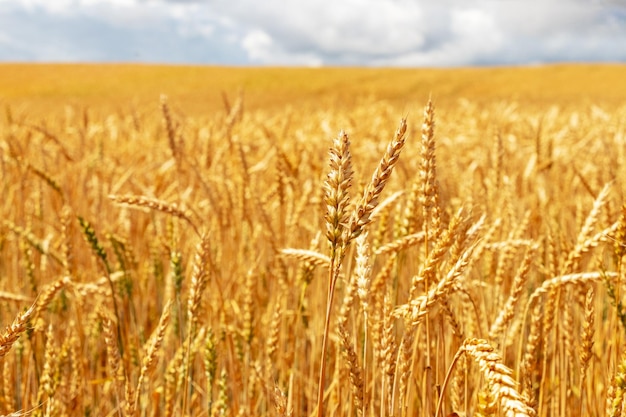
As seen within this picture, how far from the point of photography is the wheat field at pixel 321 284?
3.12 feet

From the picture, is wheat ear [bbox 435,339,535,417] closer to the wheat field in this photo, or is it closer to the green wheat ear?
the wheat field

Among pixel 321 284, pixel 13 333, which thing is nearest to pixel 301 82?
pixel 321 284

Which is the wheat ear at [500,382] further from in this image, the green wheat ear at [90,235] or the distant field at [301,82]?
the distant field at [301,82]

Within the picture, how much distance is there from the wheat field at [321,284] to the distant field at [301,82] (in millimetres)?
25688

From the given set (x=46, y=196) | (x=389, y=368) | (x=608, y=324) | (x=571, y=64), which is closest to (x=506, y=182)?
(x=608, y=324)

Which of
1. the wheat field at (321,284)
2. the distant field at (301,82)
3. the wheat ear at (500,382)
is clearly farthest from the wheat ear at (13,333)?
the distant field at (301,82)

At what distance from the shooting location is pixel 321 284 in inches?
80.9

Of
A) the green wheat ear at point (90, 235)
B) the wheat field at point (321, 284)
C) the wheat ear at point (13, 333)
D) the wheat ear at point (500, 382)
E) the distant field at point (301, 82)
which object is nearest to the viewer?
the wheat ear at point (500, 382)

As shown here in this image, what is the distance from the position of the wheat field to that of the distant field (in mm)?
25688

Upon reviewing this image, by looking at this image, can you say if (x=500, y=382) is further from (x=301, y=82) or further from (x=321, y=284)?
(x=301, y=82)

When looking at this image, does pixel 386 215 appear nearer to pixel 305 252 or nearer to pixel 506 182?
A: pixel 305 252

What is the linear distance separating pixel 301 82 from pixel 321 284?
125 feet

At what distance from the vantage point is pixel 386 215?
4.92ft

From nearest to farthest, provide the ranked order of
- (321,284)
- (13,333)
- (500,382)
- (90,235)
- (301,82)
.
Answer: (500,382) → (13,333) → (90,235) → (321,284) → (301,82)
